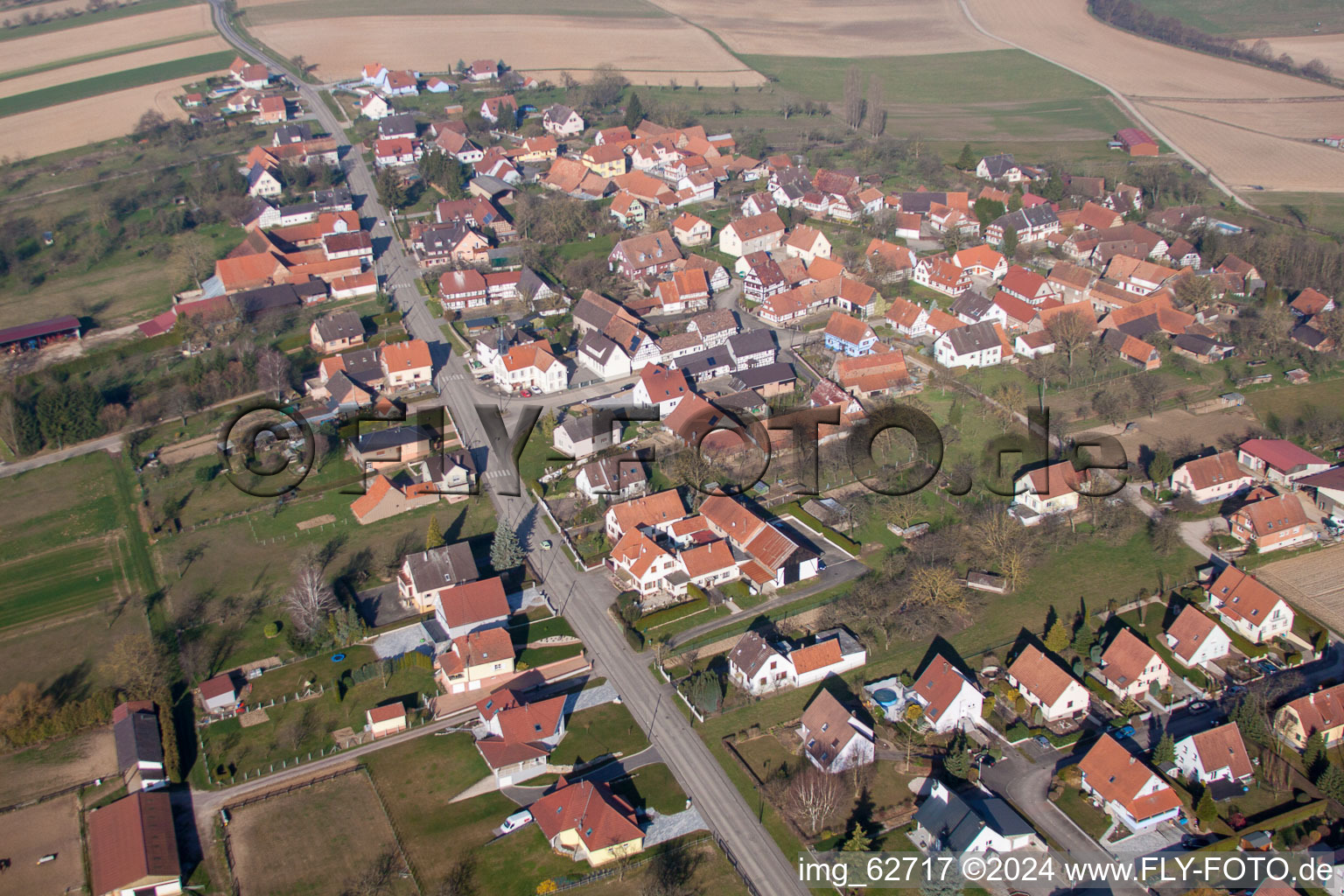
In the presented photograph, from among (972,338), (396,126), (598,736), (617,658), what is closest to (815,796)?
(598,736)

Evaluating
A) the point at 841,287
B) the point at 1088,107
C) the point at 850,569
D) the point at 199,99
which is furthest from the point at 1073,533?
the point at 199,99

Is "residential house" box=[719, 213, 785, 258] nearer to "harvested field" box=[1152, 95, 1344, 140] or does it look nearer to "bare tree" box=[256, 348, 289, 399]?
"bare tree" box=[256, 348, 289, 399]

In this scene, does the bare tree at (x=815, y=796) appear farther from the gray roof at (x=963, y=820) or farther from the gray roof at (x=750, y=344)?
the gray roof at (x=750, y=344)

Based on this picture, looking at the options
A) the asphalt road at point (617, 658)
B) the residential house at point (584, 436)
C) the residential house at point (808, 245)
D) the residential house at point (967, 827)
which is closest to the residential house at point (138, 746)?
the asphalt road at point (617, 658)

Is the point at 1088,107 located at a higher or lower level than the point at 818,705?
higher

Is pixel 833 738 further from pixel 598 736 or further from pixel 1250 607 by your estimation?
pixel 1250 607

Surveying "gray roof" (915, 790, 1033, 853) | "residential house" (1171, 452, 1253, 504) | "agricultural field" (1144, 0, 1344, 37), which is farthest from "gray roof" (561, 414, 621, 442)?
"agricultural field" (1144, 0, 1344, 37)

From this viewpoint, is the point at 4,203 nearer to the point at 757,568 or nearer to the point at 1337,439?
the point at 757,568
